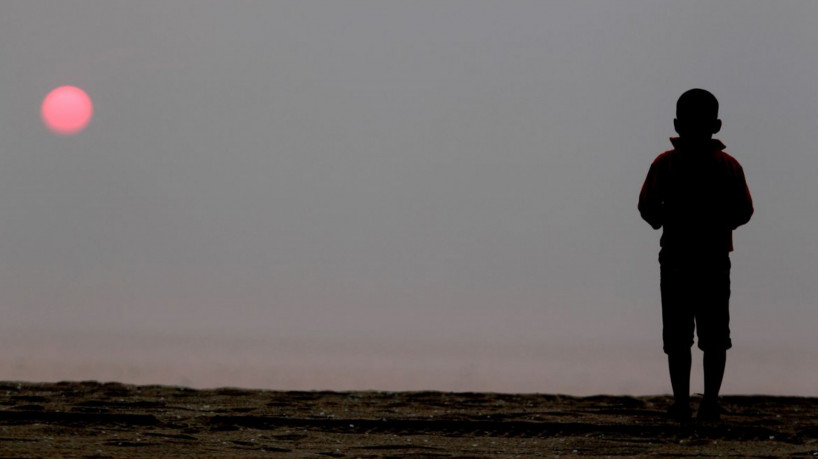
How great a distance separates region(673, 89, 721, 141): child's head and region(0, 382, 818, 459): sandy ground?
174 centimetres

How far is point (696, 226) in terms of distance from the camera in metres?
6.16

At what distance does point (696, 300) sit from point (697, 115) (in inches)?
44.6

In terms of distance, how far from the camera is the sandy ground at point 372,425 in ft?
16.8

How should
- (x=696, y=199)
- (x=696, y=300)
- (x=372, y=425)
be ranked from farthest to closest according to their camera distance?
(x=696, y=300) < (x=696, y=199) < (x=372, y=425)

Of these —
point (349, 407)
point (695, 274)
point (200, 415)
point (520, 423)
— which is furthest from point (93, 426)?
point (695, 274)

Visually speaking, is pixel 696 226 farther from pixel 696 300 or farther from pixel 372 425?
pixel 372 425

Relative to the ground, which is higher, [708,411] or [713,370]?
[713,370]

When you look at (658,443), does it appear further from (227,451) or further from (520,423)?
(227,451)

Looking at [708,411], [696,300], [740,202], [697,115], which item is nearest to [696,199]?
[740,202]

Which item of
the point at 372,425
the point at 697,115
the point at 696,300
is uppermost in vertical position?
the point at 697,115

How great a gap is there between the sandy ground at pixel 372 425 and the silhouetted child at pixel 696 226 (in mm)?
517

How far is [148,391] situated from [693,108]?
4509mm

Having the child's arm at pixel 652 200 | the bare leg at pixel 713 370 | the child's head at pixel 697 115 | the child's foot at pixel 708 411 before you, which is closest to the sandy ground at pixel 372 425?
the child's foot at pixel 708 411

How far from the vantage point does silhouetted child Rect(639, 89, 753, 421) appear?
6.13 metres
